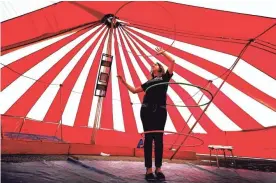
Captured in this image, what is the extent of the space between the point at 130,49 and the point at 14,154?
2.65 meters

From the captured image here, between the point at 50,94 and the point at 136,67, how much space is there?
1915mm

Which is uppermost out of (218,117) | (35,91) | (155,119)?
(35,91)

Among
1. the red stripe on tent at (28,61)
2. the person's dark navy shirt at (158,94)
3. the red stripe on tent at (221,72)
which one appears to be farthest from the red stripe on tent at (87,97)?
the person's dark navy shirt at (158,94)

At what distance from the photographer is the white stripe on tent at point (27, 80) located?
4520 mm

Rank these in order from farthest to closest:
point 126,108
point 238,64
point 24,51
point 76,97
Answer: point 126,108 → point 76,97 → point 24,51 → point 238,64

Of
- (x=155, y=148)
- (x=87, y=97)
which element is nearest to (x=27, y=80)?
(x=87, y=97)

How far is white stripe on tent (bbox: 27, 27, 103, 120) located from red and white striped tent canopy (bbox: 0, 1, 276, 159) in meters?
0.02

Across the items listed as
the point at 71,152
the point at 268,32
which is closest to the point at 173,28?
the point at 268,32

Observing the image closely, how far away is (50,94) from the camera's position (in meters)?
5.21

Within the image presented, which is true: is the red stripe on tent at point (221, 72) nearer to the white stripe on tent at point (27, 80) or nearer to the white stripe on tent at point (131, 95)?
the white stripe on tent at point (131, 95)

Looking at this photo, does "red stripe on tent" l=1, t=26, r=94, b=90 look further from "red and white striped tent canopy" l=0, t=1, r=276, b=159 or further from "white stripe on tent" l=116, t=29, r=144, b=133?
"white stripe on tent" l=116, t=29, r=144, b=133

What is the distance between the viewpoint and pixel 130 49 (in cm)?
460

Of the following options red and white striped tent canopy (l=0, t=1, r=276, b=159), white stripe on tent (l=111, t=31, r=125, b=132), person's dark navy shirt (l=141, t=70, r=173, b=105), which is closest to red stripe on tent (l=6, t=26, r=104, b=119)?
red and white striped tent canopy (l=0, t=1, r=276, b=159)

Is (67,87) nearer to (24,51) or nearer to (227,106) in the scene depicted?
(24,51)
